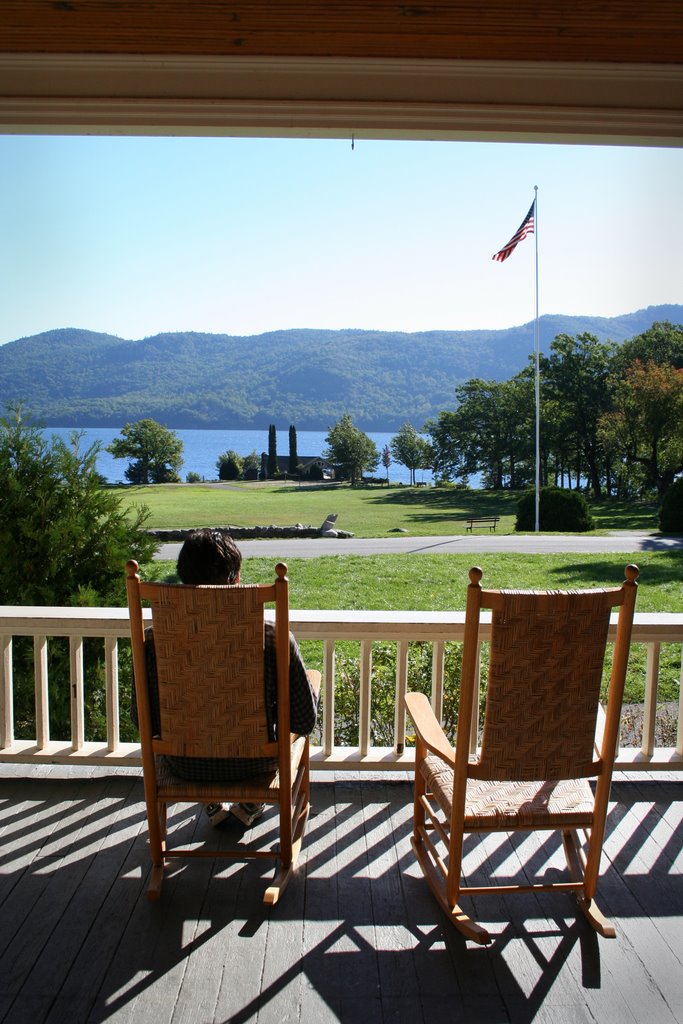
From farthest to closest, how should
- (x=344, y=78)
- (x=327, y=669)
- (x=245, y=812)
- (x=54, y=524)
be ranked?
(x=54, y=524) < (x=327, y=669) < (x=344, y=78) < (x=245, y=812)

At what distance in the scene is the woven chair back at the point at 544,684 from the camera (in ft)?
4.95

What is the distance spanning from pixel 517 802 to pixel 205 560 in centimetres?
94

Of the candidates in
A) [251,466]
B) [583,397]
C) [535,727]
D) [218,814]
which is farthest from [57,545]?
[583,397]

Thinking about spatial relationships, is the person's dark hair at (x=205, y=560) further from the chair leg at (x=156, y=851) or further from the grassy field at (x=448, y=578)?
the grassy field at (x=448, y=578)

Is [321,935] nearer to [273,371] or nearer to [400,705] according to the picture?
[400,705]

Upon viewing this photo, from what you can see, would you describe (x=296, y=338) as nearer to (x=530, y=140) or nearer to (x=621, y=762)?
(x=530, y=140)

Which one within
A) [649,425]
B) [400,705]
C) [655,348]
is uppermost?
[655,348]

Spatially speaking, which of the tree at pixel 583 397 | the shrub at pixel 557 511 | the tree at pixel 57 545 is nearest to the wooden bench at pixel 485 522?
the shrub at pixel 557 511

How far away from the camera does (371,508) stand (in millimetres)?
4793

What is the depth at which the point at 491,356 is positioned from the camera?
17.4 ft

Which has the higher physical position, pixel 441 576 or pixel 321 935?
pixel 441 576

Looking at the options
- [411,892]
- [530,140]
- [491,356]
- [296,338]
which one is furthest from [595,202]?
[411,892]

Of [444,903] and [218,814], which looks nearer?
[444,903]

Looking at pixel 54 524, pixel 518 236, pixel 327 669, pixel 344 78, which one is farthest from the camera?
pixel 518 236
